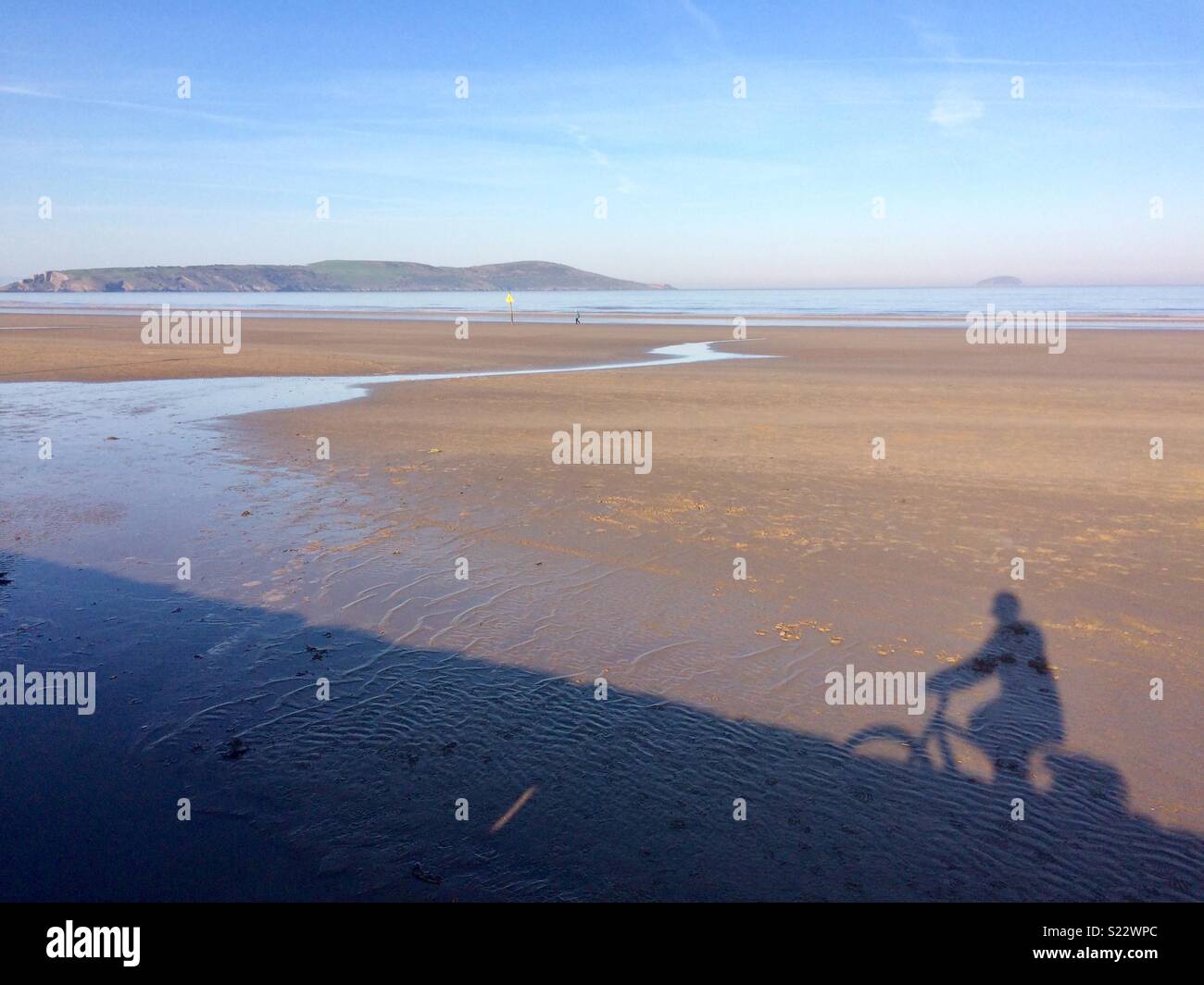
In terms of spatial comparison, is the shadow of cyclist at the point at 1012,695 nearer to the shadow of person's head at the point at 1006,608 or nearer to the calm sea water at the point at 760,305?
the shadow of person's head at the point at 1006,608

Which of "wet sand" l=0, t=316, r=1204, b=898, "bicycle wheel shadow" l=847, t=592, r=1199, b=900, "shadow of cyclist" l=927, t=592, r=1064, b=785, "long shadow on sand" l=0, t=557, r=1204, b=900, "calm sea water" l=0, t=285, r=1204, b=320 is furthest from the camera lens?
"calm sea water" l=0, t=285, r=1204, b=320

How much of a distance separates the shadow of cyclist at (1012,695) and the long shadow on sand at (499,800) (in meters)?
0.03

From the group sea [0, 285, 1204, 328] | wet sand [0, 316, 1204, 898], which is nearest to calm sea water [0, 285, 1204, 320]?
sea [0, 285, 1204, 328]

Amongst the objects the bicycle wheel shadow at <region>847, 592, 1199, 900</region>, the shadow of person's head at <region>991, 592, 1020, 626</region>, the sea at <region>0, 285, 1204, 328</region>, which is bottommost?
the bicycle wheel shadow at <region>847, 592, 1199, 900</region>

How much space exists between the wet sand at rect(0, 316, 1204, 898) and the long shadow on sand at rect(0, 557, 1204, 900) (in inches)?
0.9

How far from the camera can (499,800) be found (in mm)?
4598

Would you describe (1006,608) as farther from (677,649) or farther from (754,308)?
(754,308)

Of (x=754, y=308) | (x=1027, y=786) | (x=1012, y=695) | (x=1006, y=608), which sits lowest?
(x=1027, y=786)

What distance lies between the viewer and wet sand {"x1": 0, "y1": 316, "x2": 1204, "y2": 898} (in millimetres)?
4223

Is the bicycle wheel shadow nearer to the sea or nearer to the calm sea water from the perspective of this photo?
the sea

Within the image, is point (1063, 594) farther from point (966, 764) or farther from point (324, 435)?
point (324, 435)

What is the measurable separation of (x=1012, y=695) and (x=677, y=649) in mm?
2483

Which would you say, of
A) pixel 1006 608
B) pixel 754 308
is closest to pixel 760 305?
pixel 754 308
